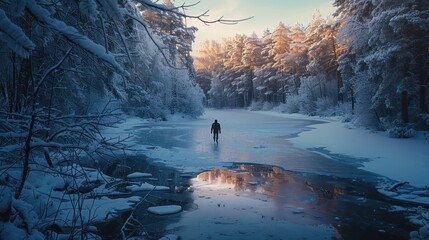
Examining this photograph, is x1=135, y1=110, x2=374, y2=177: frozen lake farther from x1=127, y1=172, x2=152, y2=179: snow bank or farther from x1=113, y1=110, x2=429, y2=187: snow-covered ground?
x1=127, y1=172, x2=152, y2=179: snow bank

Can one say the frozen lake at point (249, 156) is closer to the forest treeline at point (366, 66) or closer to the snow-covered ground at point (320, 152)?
the snow-covered ground at point (320, 152)

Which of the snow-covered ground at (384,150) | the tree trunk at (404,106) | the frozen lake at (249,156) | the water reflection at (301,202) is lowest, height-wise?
the water reflection at (301,202)

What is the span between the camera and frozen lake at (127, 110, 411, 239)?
5.88 m

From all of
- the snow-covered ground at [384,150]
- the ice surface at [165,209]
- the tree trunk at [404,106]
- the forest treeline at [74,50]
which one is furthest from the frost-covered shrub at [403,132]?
the ice surface at [165,209]

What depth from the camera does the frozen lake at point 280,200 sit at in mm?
5883

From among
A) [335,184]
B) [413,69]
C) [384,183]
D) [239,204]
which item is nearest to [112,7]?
[239,204]

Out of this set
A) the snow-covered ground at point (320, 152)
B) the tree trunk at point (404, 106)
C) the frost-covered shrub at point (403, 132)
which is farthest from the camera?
the tree trunk at point (404, 106)

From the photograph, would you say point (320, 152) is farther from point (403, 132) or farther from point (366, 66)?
point (366, 66)

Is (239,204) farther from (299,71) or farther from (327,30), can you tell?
(299,71)

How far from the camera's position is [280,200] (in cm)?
763

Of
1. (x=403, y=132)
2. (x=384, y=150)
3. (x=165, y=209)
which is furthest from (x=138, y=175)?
(x=403, y=132)

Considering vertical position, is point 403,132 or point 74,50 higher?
point 74,50

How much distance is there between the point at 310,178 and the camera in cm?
975

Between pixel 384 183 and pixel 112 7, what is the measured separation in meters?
9.06
